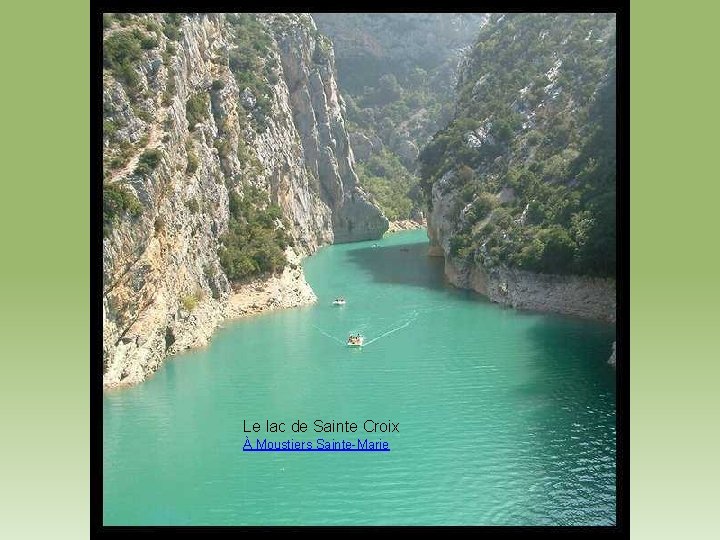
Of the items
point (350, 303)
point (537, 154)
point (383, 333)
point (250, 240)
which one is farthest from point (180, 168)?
point (537, 154)

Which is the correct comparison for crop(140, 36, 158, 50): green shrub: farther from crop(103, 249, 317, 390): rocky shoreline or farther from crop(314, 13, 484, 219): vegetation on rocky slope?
crop(314, 13, 484, 219): vegetation on rocky slope

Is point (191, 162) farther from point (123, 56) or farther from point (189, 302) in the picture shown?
point (189, 302)

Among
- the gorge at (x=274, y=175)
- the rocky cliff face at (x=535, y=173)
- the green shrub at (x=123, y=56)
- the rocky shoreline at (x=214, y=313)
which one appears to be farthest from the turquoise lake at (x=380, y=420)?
the green shrub at (x=123, y=56)

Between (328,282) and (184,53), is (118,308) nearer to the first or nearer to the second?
(184,53)

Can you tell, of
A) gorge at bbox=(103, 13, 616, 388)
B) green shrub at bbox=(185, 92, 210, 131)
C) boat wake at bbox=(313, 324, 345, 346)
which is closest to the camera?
gorge at bbox=(103, 13, 616, 388)

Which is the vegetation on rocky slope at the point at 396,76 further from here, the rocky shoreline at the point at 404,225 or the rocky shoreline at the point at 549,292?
the rocky shoreline at the point at 549,292

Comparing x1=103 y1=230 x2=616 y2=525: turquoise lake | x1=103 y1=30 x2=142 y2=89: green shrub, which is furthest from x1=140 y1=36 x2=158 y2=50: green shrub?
Result: x1=103 y1=230 x2=616 y2=525: turquoise lake

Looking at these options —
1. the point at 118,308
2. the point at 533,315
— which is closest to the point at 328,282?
the point at 533,315
